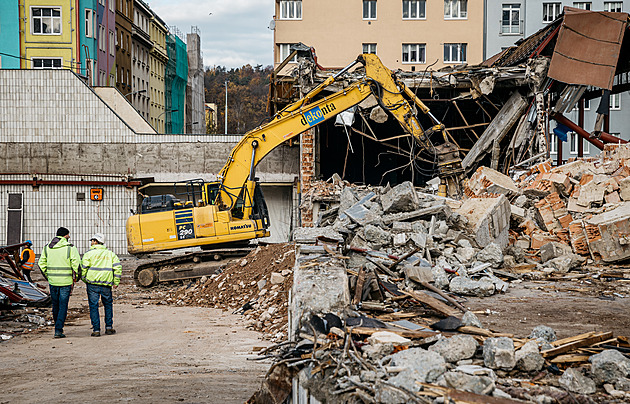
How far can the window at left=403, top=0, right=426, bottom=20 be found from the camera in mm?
42625

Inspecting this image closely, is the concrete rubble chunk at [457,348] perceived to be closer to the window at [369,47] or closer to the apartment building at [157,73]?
the window at [369,47]

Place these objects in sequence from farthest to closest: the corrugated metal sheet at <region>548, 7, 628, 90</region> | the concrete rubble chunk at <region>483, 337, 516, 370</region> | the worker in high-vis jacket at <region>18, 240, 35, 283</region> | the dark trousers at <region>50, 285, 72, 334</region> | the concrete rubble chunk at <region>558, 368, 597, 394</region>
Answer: the corrugated metal sheet at <region>548, 7, 628, 90</region>, the worker in high-vis jacket at <region>18, 240, 35, 283</region>, the dark trousers at <region>50, 285, 72, 334</region>, the concrete rubble chunk at <region>483, 337, 516, 370</region>, the concrete rubble chunk at <region>558, 368, 597, 394</region>

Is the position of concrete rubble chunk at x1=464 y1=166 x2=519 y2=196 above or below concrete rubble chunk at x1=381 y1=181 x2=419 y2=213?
above

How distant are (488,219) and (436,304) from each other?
13.3 ft

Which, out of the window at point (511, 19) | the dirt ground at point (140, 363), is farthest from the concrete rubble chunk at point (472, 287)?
the window at point (511, 19)

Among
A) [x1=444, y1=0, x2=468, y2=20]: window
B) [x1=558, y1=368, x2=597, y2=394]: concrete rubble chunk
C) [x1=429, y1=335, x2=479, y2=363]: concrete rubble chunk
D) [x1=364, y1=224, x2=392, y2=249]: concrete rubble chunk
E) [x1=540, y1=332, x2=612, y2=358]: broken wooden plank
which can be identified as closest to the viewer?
[x1=558, y1=368, x2=597, y2=394]: concrete rubble chunk

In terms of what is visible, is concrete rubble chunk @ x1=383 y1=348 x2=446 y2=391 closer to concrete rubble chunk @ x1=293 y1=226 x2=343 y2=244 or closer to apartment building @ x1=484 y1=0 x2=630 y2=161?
concrete rubble chunk @ x1=293 y1=226 x2=343 y2=244

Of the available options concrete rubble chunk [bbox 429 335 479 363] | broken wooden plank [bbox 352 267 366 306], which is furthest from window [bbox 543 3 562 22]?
concrete rubble chunk [bbox 429 335 479 363]

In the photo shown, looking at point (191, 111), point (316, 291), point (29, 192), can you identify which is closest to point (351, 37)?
point (29, 192)

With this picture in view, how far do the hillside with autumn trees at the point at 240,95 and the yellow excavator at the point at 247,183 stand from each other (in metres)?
54.1

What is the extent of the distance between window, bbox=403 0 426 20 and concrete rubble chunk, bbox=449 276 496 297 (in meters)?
37.4

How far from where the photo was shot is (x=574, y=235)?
410 inches

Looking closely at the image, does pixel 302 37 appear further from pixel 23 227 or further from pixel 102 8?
pixel 23 227

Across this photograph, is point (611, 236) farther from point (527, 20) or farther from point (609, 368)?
point (527, 20)
